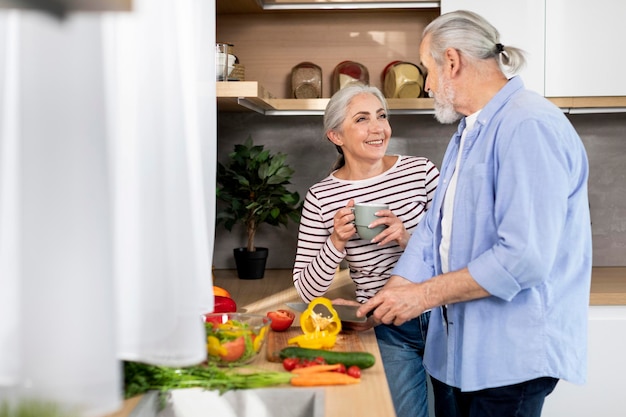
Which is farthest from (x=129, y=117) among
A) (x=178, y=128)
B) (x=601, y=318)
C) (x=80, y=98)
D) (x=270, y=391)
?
(x=601, y=318)

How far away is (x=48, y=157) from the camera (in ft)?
2.32

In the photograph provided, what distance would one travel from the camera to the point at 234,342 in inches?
68.5

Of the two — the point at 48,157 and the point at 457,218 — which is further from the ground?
the point at 48,157

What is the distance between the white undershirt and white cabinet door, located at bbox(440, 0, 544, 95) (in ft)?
3.56

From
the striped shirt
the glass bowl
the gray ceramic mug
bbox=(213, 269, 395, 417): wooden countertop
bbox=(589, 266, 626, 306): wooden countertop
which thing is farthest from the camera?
bbox=(589, 266, 626, 306): wooden countertop

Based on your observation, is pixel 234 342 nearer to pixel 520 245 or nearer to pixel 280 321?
pixel 280 321

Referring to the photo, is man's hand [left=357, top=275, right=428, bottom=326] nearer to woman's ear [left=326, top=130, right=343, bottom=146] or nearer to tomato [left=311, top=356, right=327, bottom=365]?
tomato [left=311, top=356, right=327, bottom=365]

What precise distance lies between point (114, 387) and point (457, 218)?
1103mm

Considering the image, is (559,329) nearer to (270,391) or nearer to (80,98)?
(270,391)

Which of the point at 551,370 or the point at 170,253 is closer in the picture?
the point at 170,253

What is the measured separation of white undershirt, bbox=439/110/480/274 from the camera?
1852mm

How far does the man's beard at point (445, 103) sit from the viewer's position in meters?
1.83

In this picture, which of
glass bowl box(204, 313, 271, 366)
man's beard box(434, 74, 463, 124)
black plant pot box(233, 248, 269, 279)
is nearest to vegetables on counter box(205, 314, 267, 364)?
glass bowl box(204, 313, 271, 366)

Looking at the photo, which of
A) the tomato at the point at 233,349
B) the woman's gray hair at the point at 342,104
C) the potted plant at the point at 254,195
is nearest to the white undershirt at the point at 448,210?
the tomato at the point at 233,349
